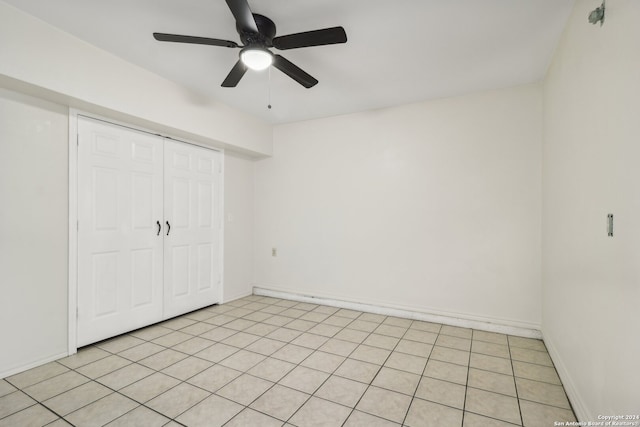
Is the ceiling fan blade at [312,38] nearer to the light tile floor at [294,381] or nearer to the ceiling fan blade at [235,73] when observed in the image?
the ceiling fan blade at [235,73]

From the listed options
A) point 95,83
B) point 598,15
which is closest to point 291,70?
point 95,83

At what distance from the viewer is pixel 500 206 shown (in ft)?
10.2

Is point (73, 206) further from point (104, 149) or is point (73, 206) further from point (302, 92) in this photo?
point (302, 92)

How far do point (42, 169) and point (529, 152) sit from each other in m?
4.47

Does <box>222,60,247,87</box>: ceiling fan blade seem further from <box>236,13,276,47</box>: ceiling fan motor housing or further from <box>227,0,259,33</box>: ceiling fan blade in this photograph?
<box>227,0,259,33</box>: ceiling fan blade

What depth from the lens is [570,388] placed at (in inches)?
75.6

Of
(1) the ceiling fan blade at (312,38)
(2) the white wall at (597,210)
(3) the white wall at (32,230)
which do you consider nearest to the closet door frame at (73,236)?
(3) the white wall at (32,230)

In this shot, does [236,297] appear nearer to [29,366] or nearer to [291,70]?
[29,366]

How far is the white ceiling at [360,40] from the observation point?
196cm

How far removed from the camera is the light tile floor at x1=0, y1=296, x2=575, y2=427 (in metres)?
1.78

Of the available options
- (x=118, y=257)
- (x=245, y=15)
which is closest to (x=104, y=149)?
(x=118, y=257)

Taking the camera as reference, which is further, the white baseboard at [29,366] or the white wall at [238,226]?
the white wall at [238,226]

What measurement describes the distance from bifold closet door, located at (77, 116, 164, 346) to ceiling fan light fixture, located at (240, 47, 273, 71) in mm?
1722

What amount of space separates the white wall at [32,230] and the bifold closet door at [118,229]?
0.15m
